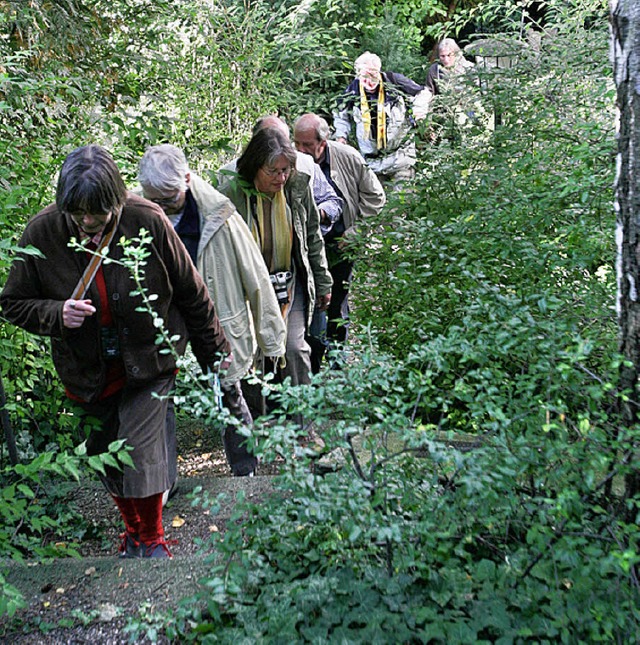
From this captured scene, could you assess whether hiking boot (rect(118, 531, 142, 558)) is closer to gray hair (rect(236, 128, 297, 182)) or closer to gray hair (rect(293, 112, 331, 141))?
gray hair (rect(236, 128, 297, 182))

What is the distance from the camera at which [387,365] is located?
116 inches

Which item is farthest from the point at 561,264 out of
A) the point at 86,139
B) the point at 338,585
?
the point at 86,139

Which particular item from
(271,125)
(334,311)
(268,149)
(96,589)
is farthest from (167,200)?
(334,311)

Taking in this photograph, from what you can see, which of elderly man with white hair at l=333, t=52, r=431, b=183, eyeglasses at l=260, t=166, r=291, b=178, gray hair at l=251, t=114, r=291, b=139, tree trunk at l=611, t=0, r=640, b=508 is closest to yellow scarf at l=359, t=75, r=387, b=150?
elderly man with white hair at l=333, t=52, r=431, b=183

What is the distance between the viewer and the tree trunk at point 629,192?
98.9 inches

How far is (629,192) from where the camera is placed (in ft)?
8.38

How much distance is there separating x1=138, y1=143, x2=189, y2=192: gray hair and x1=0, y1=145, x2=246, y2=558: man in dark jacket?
0.51 m

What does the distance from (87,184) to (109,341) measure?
2.27 ft

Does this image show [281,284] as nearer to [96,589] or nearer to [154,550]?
[154,550]

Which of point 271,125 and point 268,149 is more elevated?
point 271,125

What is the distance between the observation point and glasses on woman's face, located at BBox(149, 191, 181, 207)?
4230 mm

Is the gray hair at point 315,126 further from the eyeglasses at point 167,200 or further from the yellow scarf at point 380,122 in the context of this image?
the yellow scarf at point 380,122

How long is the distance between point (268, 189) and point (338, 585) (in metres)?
2.70

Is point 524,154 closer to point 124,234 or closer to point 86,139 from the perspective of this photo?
point 124,234
